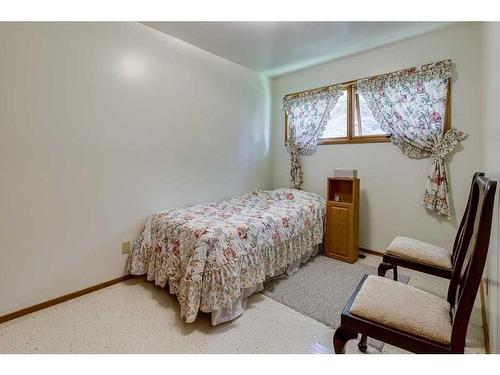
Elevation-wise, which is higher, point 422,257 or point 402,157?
point 402,157

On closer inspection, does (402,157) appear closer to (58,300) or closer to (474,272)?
(474,272)

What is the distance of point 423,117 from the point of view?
261 cm

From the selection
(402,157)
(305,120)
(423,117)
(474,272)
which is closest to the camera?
(474,272)

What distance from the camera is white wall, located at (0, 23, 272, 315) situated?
182 cm

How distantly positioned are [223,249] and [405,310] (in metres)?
1.12

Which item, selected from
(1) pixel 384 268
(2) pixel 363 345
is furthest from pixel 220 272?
(1) pixel 384 268

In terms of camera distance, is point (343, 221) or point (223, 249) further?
point (343, 221)

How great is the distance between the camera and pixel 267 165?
399 centimetres

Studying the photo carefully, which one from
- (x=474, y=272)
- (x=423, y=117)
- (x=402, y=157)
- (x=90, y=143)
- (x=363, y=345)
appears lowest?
(x=363, y=345)

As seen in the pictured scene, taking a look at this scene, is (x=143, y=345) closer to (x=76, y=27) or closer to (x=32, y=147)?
(x=32, y=147)

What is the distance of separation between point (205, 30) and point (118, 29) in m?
0.82

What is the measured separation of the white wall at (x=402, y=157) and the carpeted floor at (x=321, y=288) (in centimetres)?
63

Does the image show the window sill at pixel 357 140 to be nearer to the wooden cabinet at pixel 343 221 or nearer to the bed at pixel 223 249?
the wooden cabinet at pixel 343 221

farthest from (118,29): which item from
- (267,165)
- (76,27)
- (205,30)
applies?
(267,165)
